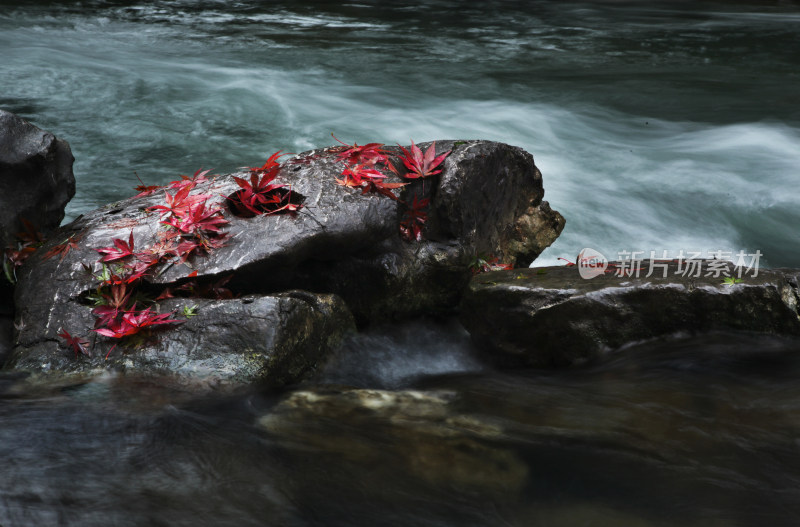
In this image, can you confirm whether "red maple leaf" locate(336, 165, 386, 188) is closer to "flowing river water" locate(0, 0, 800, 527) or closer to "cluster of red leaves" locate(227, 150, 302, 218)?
"cluster of red leaves" locate(227, 150, 302, 218)

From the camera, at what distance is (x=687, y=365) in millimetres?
3826

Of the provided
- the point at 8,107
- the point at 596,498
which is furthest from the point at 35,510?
the point at 8,107

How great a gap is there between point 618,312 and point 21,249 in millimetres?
3381

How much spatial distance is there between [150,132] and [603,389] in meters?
7.12

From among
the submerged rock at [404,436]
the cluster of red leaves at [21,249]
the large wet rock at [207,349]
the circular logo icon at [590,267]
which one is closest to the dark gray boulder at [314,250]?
the large wet rock at [207,349]

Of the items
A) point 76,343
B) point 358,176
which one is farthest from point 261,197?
point 76,343

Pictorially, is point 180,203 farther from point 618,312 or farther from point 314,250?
point 618,312

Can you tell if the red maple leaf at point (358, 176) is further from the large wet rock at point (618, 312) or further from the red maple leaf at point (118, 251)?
the red maple leaf at point (118, 251)

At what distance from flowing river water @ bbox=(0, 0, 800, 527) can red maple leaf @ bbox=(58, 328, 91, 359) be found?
0.72 feet

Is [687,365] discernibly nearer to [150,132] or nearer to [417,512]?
[417,512]

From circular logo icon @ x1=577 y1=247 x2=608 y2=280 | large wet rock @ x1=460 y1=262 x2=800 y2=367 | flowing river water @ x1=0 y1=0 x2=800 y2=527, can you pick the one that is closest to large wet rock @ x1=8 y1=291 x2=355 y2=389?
flowing river water @ x1=0 y1=0 x2=800 y2=527

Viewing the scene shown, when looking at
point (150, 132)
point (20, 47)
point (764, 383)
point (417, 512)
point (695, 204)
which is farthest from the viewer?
point (20, 47)

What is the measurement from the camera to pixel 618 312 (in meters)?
3.86

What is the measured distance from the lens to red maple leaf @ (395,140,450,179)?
4352mm
